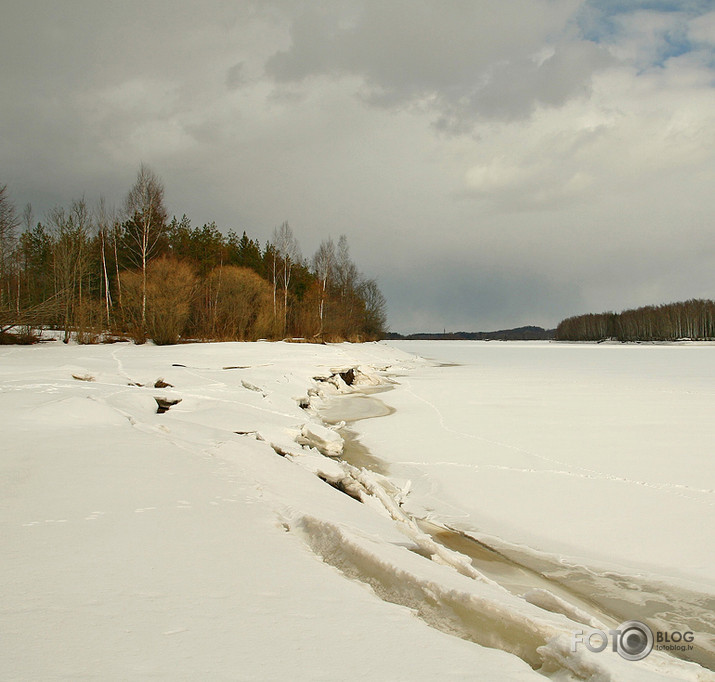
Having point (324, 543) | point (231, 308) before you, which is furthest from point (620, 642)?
point (231, 308)

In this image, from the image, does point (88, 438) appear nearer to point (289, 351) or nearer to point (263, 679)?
point (263, 679)

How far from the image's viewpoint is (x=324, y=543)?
2.70 meters

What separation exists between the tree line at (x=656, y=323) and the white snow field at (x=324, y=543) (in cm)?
9334

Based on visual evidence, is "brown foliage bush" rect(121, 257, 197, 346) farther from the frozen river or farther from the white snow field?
the frozen river

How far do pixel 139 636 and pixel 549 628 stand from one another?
151cm

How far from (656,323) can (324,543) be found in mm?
104539

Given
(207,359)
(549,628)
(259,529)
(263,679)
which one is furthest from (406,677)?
(207,359)

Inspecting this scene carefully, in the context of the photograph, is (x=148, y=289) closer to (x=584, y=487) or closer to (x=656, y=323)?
(x=584, y=487)

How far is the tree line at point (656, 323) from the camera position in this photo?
83625mm

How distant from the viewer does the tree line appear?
274ft

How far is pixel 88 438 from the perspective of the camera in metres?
4.41

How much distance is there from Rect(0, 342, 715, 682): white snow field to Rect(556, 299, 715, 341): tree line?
306 ft

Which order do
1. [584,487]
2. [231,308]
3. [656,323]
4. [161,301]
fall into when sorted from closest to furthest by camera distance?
1. [584,487]
2. [161,301]
3. [231,308]
4. [656,323]

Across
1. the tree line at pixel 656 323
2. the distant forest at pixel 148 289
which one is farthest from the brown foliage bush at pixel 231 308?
the tree line at pixel 656 323
